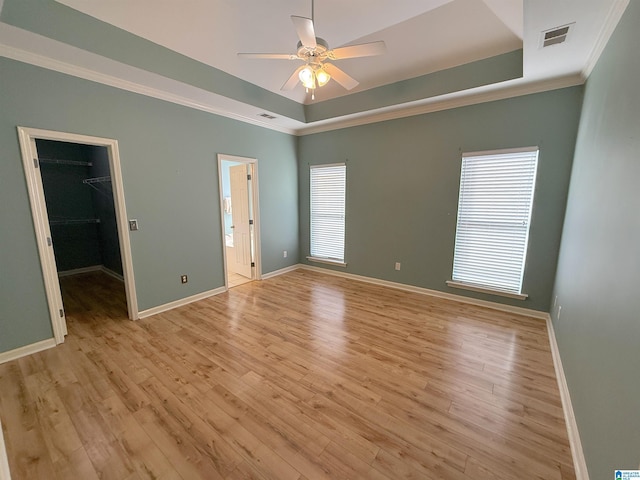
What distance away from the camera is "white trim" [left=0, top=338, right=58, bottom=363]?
239cm

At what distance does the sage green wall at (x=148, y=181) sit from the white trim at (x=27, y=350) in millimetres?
47

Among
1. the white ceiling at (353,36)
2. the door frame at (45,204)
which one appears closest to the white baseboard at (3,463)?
the door frame at (45,204)

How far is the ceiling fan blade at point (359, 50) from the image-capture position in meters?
1.92

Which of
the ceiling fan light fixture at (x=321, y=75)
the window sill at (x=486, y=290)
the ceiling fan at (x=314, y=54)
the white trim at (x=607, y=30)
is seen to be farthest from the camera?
the window sill at (x=486, y=290)

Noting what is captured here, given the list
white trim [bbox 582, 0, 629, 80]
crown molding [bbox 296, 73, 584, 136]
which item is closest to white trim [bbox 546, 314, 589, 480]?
white trim [bbox 582, 0, 629, 80]

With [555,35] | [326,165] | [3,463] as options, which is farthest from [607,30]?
[3,463]

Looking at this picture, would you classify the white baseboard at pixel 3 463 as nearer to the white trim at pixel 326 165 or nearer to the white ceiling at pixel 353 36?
the white ceiling at pixel 353 36

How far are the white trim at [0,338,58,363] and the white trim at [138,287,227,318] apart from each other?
801mm

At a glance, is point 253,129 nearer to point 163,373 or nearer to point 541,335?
point 163,373

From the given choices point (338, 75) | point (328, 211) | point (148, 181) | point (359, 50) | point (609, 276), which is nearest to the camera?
point (609, 276)

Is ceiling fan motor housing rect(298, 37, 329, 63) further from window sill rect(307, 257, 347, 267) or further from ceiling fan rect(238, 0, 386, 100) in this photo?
window sill rect(307, 257, 347, 267)

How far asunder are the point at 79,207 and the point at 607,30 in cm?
788

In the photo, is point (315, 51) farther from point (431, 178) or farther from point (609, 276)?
point (431, 178)

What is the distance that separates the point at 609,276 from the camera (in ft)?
4.56
